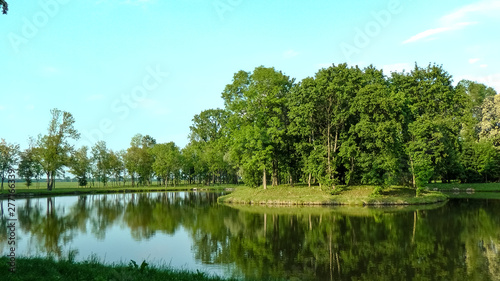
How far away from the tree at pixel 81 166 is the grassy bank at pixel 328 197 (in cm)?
5939

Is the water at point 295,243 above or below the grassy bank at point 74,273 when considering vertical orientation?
below

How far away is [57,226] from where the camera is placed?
28.4 meters

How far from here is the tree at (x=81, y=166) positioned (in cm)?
9231

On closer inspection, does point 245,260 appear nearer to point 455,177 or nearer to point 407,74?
point 407,74

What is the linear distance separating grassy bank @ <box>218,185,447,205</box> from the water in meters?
9.44

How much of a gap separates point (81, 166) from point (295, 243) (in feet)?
295

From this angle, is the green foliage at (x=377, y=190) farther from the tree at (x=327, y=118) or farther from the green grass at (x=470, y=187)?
the green grass at (x=470, y=187)

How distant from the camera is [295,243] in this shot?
2045cm

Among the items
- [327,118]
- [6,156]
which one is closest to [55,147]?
[6,156]

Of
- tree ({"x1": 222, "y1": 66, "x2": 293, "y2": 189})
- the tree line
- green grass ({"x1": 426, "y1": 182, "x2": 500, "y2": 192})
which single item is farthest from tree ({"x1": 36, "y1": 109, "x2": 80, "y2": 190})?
green grass ({"x1": 426, "y1": 182, "x2": 500, "y2": 192})

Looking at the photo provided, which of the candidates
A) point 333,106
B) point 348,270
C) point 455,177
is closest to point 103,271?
point 348,270

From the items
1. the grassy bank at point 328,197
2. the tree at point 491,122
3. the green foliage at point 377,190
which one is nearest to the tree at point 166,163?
the grassy bank at point 328,197

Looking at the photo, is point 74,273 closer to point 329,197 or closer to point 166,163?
point 329,197

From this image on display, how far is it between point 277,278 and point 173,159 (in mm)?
91442
